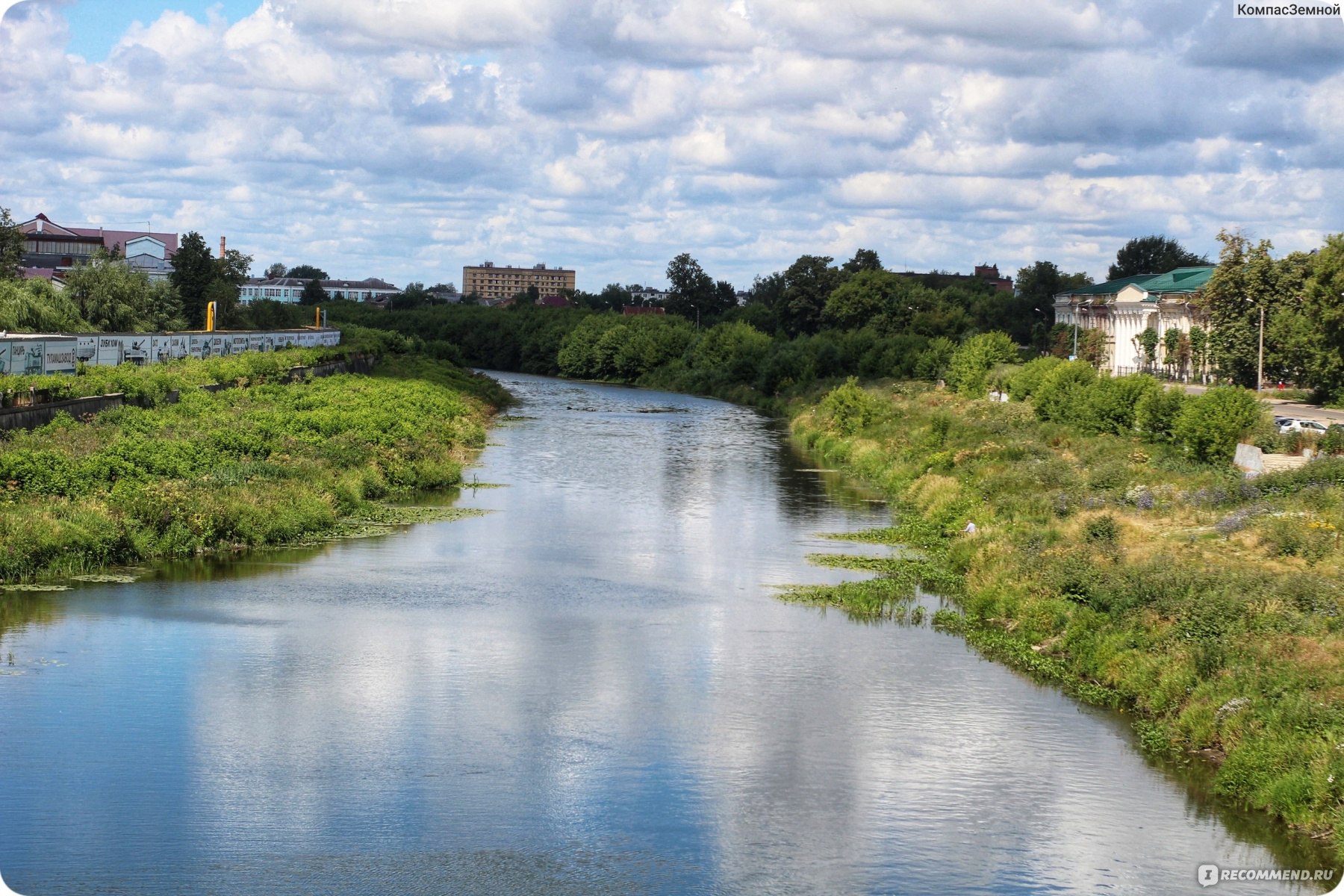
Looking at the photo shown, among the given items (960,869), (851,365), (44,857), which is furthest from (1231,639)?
(851,365)

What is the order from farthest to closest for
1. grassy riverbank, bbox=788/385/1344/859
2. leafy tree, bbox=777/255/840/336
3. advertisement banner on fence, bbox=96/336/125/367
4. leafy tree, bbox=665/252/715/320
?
1. leafy tree, bbox=665/252/715/320
2. leafy tree, bbox=777/255/840/336
3. advertisement banner on fence, bbox=96/336/125/367
4. grassy riverbank, bbox=788/385/1344/859

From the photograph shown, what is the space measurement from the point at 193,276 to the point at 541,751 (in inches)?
3850

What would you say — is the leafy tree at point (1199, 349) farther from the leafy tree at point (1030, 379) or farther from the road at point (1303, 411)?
the leafy tree at point (1030, 379)

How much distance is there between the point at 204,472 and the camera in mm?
39438

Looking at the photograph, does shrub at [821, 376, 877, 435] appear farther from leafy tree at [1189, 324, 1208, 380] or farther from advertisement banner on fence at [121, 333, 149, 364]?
advertisement banner on fence at [121, 333, 149, 364]

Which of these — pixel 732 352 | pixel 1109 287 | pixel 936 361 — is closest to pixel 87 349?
pixel 936 361

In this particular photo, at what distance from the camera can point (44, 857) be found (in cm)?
1753

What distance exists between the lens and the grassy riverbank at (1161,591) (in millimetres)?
20688

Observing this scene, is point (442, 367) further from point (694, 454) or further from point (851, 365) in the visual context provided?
point (694, 454)

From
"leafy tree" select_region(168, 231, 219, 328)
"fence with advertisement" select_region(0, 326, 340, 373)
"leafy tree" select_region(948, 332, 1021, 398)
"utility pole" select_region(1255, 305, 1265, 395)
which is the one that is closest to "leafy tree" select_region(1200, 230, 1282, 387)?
"utility pole" select_region(1255, 305, 1265, 395)

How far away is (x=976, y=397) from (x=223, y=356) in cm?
4112

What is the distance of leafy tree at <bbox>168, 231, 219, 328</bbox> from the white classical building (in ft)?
233

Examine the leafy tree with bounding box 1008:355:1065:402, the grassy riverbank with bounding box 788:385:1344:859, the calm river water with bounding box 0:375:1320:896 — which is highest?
the leafy tree with bounding box 1008:355:1065:402

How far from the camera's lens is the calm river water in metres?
17.8
